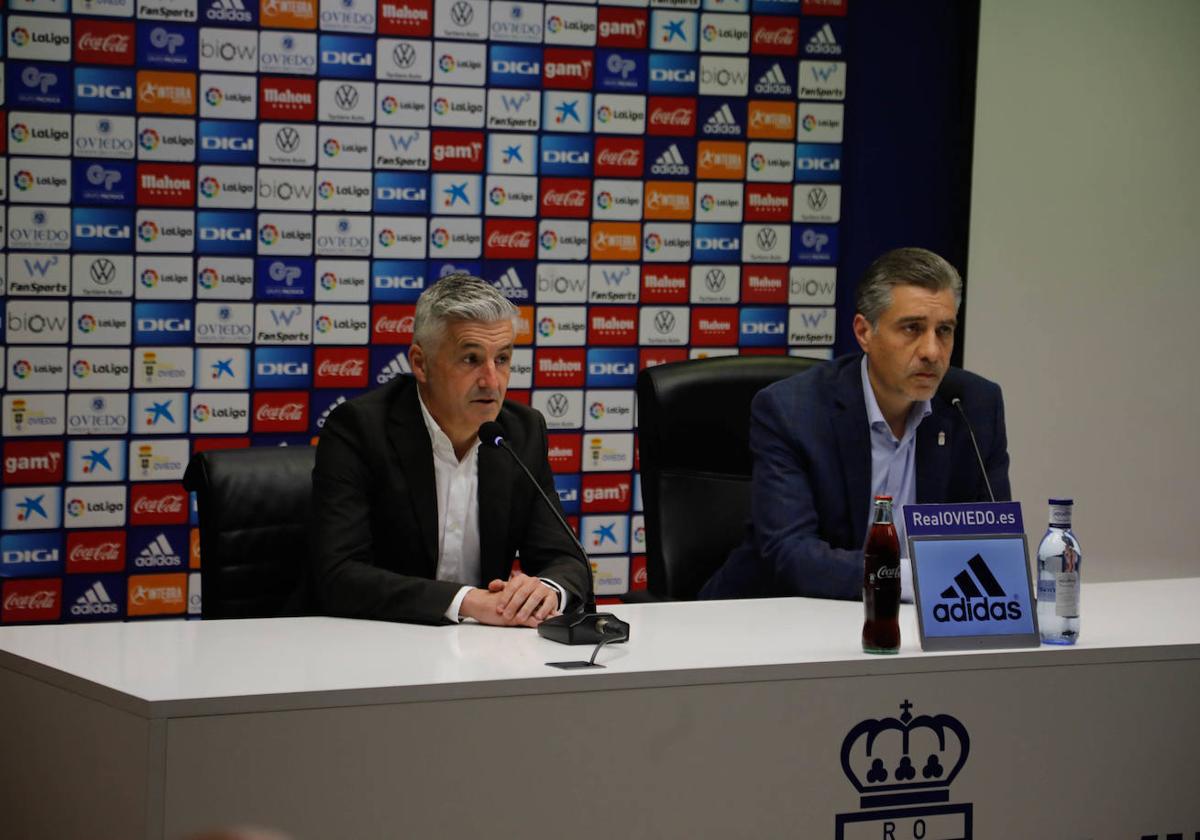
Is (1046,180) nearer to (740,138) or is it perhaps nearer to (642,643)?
(740,138)

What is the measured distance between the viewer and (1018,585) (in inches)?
89.9

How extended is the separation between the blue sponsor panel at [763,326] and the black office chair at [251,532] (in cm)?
194

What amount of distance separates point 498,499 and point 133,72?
1.90 meters

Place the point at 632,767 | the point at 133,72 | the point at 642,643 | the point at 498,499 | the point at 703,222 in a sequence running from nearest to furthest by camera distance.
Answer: the point at 632,767 < the point at 642,643 < the point at 498,499 < the point at 133,72 < the point at 703,222

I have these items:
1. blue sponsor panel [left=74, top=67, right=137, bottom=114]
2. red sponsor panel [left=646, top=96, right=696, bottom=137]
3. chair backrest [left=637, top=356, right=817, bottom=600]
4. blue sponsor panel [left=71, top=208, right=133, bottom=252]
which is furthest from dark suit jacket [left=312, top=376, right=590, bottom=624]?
red sponsor panel [left=646, top=96, right=696, bottom=137]

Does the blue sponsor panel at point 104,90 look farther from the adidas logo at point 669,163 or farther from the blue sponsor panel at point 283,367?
the adidas logo at point 669,163

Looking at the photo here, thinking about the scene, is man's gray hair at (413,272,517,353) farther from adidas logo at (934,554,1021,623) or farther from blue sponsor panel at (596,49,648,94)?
blue sponsor panel at (596,49,648,94)

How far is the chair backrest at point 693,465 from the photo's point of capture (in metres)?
3.12

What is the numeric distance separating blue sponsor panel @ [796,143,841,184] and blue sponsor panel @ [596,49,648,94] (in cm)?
54

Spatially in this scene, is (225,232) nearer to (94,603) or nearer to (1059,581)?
(94,603)

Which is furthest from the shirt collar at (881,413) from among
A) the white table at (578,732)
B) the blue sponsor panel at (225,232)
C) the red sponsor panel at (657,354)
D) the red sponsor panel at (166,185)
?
the red sponsor panel at (166,185)

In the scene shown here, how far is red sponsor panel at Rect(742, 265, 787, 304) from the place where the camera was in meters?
4.47

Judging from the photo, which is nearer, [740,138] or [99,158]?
[99,158]

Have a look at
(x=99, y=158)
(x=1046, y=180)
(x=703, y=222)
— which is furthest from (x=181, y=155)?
(x=1046, y=180)
